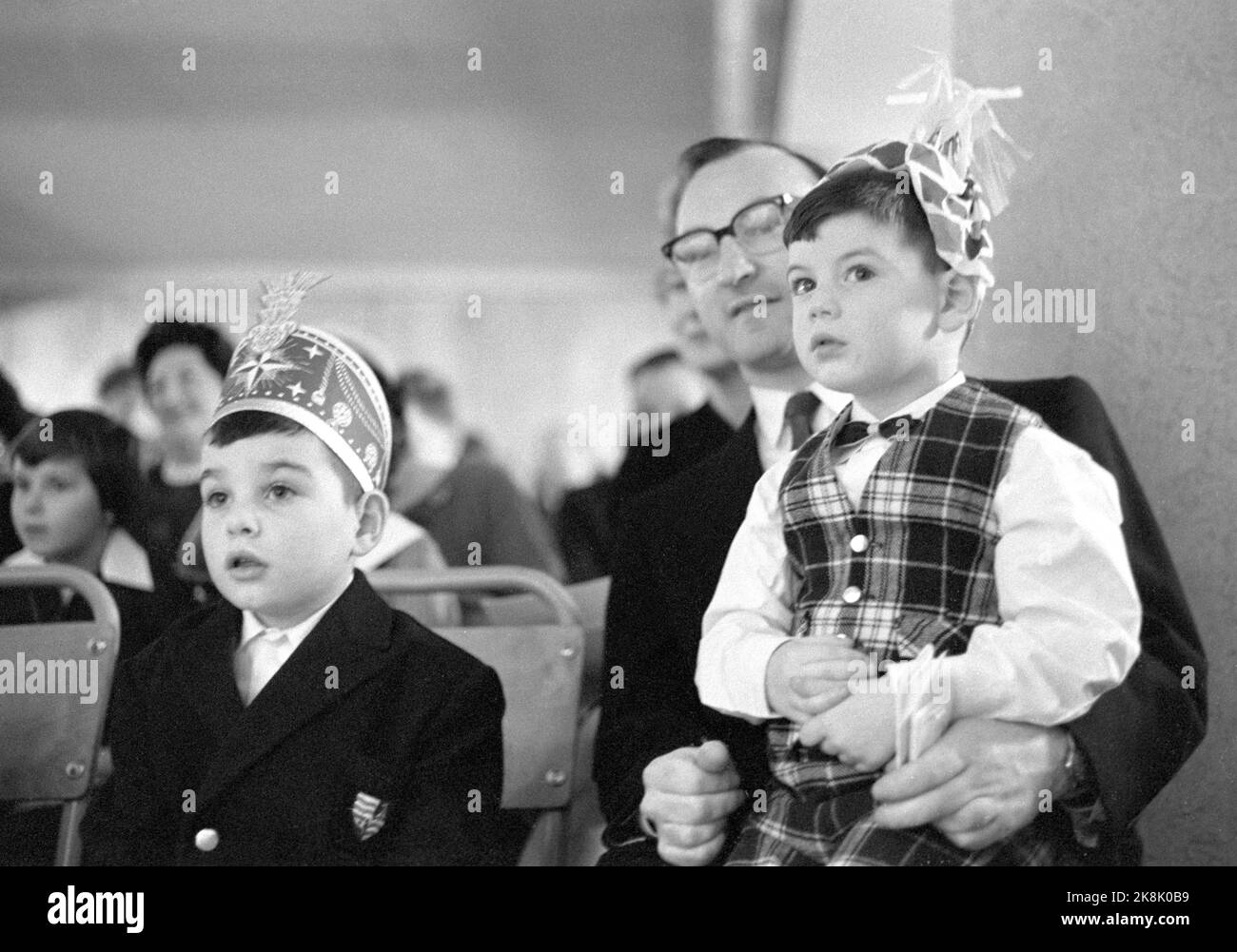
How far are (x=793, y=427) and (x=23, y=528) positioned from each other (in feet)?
4.00

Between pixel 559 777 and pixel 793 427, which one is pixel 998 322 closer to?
pixel 793 427

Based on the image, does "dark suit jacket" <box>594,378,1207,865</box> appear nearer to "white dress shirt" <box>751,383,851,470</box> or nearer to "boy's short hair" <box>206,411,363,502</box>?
"white dress shirt" <box>751,383,851,470</box>

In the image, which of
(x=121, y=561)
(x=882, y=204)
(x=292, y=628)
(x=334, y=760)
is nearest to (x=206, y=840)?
(x=334, y=760)

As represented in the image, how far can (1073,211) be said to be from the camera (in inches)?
88.2

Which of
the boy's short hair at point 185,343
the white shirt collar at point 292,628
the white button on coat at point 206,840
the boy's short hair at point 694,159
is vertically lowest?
the white button on coat at point 206,840

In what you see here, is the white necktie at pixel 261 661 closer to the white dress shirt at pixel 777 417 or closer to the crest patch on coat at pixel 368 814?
the crest patch on coat at pixel 368 814

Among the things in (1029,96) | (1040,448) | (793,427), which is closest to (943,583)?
(1040,448)

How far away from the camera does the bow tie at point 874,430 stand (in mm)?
1974

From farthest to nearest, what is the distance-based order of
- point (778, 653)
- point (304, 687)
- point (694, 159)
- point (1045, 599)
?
point (694, 159), point (304, 687), point (778, 653), point (1045, 599)

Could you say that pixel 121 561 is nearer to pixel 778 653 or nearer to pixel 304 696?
pixel 304 696

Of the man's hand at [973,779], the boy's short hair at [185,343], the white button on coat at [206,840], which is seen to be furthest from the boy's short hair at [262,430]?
the man's hand at [973,779]

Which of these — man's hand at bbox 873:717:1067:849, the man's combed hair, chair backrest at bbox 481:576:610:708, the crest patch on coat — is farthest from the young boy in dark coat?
the man's combed hair

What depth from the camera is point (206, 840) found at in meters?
2.19

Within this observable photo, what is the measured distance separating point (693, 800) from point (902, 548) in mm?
469
